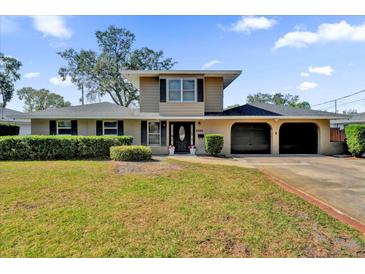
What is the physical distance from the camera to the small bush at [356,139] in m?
14.1

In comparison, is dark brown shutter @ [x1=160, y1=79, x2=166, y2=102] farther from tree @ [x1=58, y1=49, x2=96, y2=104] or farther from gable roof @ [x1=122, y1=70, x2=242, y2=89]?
tree @ [x1=58, y1=49, x2=96, y2=104]

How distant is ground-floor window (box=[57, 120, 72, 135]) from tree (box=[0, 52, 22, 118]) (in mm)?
28928

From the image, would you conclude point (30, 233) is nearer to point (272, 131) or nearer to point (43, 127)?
point (43, 127)

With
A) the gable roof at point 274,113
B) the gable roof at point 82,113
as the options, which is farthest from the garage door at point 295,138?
the gable roof at point 82,113

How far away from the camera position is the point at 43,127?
15.2 metres

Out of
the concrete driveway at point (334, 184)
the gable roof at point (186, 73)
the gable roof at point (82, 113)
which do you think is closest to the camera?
the concrete driveway at point (334, 184)

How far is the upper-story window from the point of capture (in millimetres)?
15242

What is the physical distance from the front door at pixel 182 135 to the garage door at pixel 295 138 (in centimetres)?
729

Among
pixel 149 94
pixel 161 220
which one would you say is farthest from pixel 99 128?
pixel 161 220

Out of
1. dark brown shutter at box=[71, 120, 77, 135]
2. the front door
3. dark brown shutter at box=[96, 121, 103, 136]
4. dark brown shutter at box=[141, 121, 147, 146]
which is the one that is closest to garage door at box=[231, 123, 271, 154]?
the front door

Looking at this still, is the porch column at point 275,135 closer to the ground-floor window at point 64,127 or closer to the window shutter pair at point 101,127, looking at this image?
the window shutter pair at point 101,127

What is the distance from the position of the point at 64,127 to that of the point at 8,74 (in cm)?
3006

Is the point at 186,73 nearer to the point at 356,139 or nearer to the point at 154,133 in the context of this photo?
the point at 154,133
